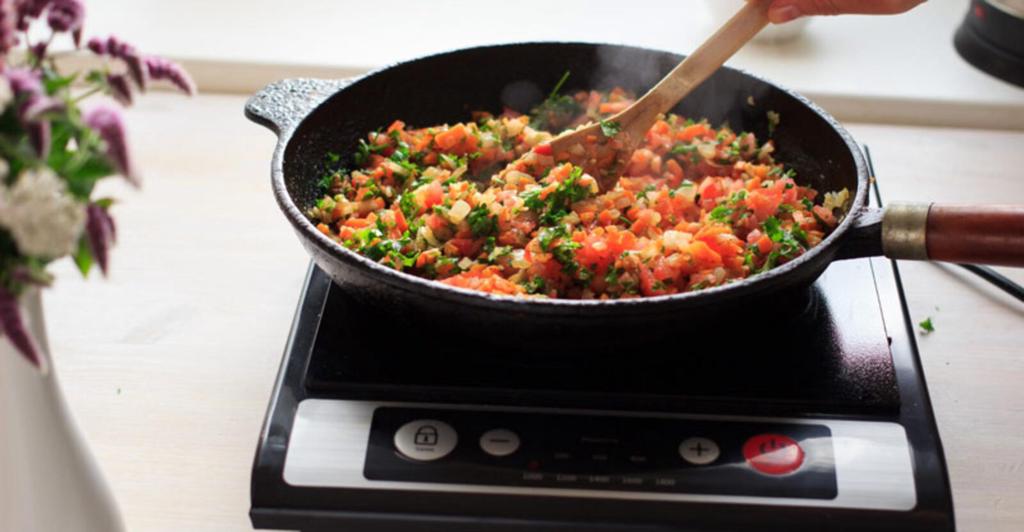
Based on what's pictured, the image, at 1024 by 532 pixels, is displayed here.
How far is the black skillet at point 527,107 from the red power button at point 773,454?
0.40ft

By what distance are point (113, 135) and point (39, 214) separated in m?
0.06

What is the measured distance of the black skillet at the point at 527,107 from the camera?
3.23 feet

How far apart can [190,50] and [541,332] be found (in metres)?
1.28

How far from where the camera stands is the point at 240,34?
2.09m

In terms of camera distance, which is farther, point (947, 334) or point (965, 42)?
point (965, 42)

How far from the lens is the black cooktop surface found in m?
1.07

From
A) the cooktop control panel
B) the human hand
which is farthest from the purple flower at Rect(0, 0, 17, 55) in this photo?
the human hand

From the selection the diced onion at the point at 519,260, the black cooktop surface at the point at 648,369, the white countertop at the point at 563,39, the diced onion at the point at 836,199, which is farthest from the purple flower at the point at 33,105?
the white countertop at the point at 563,39

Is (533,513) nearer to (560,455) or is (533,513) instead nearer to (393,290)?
(560,455)

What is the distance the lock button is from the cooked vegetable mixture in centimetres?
16

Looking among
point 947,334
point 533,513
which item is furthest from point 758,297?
point 947,334

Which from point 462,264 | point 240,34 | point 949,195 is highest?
point 462,264

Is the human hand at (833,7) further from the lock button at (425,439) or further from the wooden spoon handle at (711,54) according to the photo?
the lock button at (425,439)

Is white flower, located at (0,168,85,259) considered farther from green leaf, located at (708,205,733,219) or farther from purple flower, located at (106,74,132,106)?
green leaf, located at (708,205,733,219)
